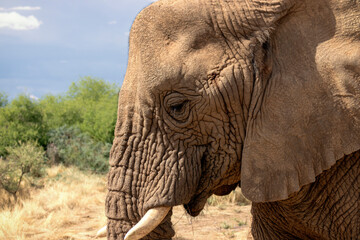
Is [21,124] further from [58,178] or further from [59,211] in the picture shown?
[59,211]

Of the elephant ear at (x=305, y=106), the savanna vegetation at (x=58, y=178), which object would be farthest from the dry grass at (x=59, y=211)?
the elephant ear at (x=305, y=106)

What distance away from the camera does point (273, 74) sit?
99.8 inches

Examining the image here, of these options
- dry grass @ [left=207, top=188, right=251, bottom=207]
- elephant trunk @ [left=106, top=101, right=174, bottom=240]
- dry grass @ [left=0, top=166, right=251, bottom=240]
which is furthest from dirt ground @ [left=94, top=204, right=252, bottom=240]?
elephant trunk @ [left=106, top=101, right=174, bottom=240]

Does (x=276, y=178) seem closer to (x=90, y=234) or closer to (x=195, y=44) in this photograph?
(x=195, y=44)

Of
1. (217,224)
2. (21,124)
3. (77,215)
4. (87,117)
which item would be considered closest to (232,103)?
(217,224)

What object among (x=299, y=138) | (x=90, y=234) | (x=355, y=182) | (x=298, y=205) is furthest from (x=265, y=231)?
(x=90, y=234)

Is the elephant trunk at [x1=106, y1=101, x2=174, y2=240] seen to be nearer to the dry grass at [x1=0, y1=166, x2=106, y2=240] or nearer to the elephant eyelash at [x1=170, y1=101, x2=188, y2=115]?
the elephant eyelash at [x1=170, y1=101, x2=188, y2=115]

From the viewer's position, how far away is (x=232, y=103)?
257 cm

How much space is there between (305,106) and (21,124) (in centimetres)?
1112

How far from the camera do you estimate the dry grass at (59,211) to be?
6.19 meters

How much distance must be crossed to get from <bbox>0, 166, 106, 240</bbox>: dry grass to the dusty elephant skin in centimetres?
376

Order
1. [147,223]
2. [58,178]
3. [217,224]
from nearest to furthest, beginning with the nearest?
[147,223] < [217,224] < [58,178]

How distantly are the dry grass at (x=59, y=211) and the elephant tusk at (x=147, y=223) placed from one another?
3764 millimetres

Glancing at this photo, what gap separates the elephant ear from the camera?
2.48 metres
